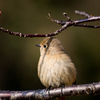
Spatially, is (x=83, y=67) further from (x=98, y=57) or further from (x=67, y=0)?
(x=67, y=0)

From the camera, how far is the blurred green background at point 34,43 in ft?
22.1

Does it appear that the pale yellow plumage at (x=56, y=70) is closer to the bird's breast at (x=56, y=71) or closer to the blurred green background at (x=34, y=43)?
the bird's breast at (x=56, y=71)

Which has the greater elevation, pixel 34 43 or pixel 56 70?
pixel 34 43

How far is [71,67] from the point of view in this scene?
3.58 metres

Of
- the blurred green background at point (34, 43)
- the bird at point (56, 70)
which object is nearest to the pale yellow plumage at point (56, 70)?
the bird at point (56, 70)

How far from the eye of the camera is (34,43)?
7082mm

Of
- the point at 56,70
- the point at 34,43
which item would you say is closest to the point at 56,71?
the point at 56,70

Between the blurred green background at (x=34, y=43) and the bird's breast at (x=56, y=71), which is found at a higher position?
the blurred green background at (x=34, y=43)

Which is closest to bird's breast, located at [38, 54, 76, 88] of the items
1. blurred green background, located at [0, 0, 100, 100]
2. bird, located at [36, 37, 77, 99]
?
bird, located at [36, 37, 77, 99]

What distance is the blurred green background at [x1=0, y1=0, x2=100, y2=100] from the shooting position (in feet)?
22.1

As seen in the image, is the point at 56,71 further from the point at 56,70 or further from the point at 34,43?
the point at 34,43

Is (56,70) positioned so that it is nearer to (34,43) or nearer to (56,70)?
(56,70)

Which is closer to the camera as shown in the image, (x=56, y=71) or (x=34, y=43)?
(x=56, y=71)

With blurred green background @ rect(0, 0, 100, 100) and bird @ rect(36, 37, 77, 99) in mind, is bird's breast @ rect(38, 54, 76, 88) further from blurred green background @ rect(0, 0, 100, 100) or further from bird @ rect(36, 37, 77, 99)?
blurred green background @ rect(0, 0, 100, 100)
